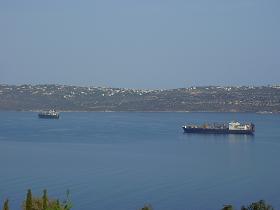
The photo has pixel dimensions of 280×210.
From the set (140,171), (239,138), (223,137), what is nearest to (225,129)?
(223,137)

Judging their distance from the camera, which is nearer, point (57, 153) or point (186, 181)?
point (186, 181)

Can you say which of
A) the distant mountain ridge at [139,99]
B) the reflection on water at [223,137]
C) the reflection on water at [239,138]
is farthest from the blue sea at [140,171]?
the distant mountain ridge at [139,99]

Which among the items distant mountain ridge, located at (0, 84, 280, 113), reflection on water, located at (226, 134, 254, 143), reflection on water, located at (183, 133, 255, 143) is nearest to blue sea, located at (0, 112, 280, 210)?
reflection on water, located at (226, 134, 254, 143)

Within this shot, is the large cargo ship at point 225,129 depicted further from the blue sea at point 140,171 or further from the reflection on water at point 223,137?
the blue sea at point 140,171

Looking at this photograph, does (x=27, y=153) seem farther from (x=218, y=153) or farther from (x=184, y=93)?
(x=184, y=93)

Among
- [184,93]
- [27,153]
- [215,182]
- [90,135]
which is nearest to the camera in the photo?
[215,182]

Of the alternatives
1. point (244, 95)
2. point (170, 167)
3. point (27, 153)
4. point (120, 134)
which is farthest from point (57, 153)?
point (244, 95)
